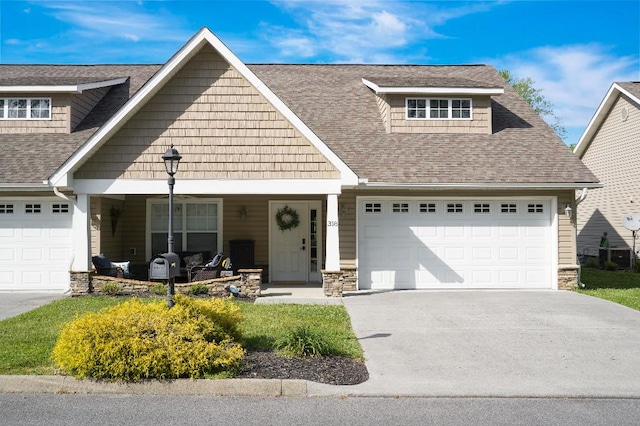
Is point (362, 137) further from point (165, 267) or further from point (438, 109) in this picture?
point (165, 267)

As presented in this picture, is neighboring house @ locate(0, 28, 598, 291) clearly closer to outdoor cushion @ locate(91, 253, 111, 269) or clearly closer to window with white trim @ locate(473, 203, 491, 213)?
window with white trim @ locate(473, 203, 491, 213)

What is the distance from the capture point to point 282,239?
16.8 metres

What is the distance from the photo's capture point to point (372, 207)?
1490 centimetres

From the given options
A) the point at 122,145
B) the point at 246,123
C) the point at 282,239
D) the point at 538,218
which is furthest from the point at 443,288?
the point at 122,145

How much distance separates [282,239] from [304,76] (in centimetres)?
638

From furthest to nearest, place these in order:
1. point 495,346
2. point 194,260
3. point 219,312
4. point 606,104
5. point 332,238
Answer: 1. point 606,104
2. point 194,260
3. point 332,238
4. point 495,346
5. point 219,312

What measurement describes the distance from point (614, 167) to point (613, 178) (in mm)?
431

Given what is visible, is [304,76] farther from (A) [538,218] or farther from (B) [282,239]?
(A) [538,218]

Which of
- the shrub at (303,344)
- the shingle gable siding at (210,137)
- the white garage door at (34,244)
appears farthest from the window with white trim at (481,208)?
the white garage door at (34,244)

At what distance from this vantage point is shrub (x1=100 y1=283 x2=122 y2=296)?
13484mm

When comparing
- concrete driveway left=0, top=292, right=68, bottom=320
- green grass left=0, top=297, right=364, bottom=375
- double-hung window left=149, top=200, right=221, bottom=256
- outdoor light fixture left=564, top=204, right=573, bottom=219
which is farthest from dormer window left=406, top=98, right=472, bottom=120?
concrete driveway left=0, top=292, right=68, bottom=320

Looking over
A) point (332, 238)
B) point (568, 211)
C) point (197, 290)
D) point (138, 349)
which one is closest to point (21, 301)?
point (197, 290)

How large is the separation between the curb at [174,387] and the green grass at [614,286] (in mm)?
8927

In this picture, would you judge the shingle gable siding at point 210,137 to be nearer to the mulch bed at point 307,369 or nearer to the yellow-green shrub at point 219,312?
the yellow-green shrub at point 219,312
